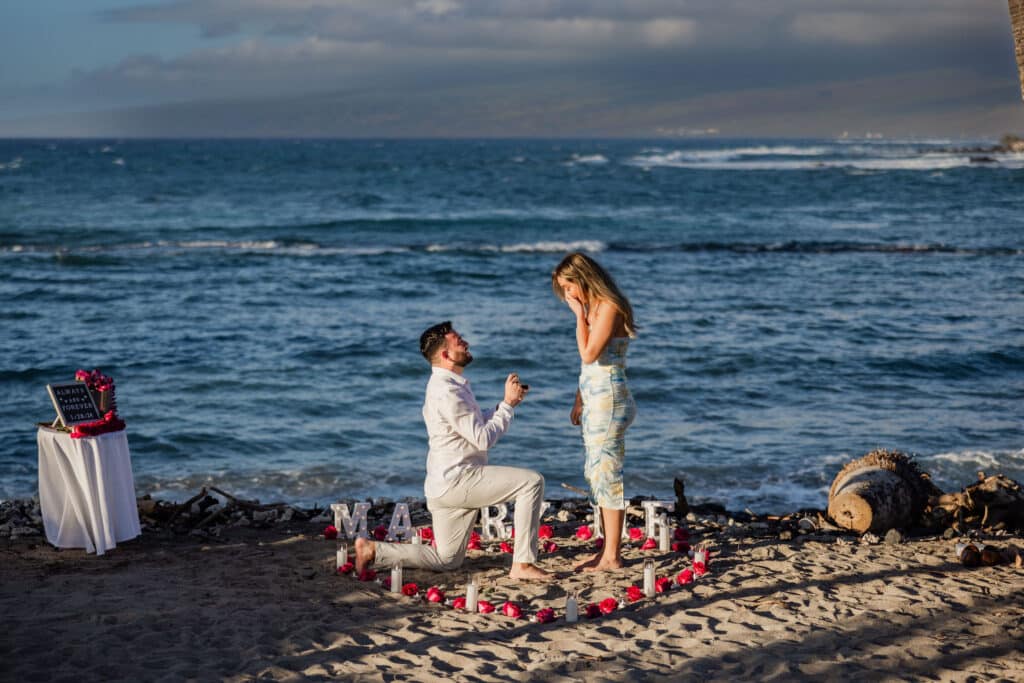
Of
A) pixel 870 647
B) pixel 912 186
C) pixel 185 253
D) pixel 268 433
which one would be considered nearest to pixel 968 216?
pixel 912 186

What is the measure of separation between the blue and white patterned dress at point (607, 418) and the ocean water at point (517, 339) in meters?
3.25

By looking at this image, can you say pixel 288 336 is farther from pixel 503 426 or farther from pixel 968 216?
pixel 968 216

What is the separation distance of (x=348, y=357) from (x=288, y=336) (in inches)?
79.5

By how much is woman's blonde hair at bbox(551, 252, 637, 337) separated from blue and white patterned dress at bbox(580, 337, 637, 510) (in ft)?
0.68

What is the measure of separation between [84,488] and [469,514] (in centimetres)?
279

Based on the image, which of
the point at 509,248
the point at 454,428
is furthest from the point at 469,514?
the point at 509,248

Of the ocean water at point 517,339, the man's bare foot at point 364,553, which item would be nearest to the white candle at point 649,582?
the man's bare foot at point 364,553

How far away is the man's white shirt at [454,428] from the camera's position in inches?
243

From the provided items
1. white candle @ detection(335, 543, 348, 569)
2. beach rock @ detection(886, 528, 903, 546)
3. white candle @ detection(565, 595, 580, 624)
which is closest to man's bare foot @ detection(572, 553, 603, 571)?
white candle @ detection(565, 595, 580, 624)

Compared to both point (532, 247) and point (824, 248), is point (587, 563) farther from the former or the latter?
point (532, 247)

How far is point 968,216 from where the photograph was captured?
37625 mm

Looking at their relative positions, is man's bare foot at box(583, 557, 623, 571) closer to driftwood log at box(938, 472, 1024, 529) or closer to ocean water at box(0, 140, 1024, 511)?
ocean water at box(0, 140, 1024, 511)

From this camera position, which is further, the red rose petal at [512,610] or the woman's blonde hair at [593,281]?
the woman's blonde hair at [593,281]

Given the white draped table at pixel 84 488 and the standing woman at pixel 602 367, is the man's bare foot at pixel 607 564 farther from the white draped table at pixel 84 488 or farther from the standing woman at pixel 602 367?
the white draped table at pixel 84 488
